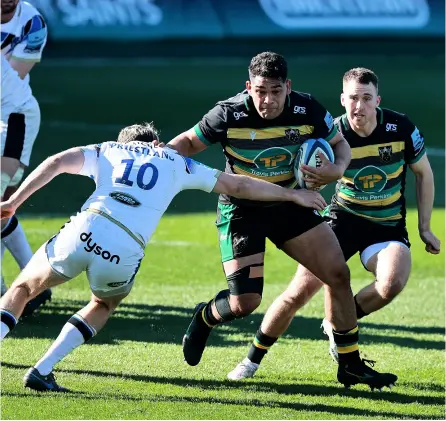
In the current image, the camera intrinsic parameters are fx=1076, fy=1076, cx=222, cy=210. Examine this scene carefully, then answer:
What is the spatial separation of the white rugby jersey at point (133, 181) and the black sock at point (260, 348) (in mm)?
1549

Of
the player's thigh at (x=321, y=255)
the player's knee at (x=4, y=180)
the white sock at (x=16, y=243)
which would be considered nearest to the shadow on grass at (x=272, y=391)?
the player's thigh at (x=321, y=255)

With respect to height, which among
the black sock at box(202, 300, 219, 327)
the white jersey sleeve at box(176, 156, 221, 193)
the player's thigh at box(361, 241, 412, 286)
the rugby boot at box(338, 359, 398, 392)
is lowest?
the rugby boot at box(338, 359, 398, 392)

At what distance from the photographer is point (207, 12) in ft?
82.1

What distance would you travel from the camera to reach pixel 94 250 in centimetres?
635

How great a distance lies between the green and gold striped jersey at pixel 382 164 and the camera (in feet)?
26.0

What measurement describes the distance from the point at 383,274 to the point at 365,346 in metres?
1.39

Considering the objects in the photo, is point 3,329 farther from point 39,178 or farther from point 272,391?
point 272,391

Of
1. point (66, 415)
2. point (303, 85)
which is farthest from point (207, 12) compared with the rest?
point (66, 415)

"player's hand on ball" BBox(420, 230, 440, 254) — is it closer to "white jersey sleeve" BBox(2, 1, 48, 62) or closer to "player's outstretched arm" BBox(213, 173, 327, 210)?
"player's outstretched arm" BBox(213, 173, 327, 210)

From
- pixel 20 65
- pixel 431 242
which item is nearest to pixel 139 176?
pixel 431 242

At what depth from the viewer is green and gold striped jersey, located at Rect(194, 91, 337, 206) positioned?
7246 millimetres

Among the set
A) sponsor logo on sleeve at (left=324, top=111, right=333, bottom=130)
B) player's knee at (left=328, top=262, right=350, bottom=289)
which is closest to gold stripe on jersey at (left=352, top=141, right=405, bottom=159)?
sponsor logo on sleeve at (left=324, top=111, right=333, bottom=130)

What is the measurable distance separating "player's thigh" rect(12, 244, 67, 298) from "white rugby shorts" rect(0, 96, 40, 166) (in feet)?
8.75

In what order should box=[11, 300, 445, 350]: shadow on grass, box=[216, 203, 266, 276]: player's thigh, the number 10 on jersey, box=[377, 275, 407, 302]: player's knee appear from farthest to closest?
box=[11, 300, 445, 350]: shadow on grass < box=[377, 275, 407, 302]: player's knee < box=[216, 203, 266, 276]: player's thigh < the number 10 on jersey
